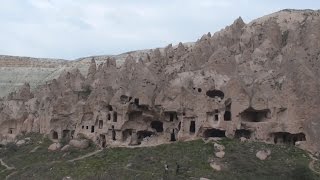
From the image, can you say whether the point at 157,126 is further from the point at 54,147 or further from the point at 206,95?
the point at 54,147

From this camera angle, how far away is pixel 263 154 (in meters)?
47.6

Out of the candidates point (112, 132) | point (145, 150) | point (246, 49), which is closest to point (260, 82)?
point (246, 49)

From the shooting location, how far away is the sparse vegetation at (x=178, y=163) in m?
45.5

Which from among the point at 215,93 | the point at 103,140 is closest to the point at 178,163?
the point at 215,93

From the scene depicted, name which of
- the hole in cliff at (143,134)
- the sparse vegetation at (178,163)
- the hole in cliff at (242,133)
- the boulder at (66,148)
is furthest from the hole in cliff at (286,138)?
the boulder at (66,148)

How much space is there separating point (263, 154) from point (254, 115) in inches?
235

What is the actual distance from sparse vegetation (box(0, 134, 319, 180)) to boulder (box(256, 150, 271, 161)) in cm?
33

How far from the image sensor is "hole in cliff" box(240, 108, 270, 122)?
51.5 m

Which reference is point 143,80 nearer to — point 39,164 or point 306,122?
point 39,164

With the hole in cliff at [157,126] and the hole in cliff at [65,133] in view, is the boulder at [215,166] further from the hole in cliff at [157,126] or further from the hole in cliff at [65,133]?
the hole in cliff at [65,133]

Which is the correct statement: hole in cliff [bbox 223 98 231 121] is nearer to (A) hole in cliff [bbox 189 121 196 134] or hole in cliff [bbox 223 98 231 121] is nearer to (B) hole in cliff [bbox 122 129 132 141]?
(A) hole in cliff [bbox 189 121 196 134]

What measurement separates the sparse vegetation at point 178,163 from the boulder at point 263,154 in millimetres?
328

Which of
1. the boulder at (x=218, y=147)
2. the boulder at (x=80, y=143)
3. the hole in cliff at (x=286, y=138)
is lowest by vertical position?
the boulder at (x=80, y=143)

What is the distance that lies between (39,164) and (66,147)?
12.5 ft
